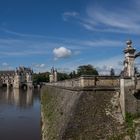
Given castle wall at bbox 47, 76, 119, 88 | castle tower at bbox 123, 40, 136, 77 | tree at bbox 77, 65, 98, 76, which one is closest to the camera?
castle wall at bbox 47, 76, 119, 88

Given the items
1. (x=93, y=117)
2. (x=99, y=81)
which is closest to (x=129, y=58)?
(x=99, y=81)

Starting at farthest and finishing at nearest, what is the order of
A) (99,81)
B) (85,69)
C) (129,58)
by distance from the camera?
(85,69) < (129,58) < (99,81)

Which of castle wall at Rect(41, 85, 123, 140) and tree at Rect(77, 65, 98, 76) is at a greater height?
tree at Rect(77, 65, 98, 76)

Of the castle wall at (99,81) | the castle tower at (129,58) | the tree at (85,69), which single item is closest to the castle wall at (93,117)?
the castle wall at (99,81)

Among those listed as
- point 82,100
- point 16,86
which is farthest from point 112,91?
point 16,86

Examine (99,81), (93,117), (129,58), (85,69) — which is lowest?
(93,117)

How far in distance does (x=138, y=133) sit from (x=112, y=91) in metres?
3.66

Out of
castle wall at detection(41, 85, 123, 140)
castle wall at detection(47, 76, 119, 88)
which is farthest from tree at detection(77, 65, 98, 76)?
castle wall at detection(41, 85, 123, 140)

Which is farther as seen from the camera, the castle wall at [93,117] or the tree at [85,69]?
the tree at [85,69]

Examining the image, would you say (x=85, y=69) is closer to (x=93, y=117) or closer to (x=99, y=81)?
(x=99, y=81)

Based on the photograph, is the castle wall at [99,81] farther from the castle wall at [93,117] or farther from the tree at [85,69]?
the tree at [85,69]

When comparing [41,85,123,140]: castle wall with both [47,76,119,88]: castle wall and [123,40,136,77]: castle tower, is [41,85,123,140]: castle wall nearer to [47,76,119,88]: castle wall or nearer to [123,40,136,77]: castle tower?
[47,76,119,88]: castle wall

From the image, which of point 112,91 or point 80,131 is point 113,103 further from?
point 80,131

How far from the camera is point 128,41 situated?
66.6 ft
